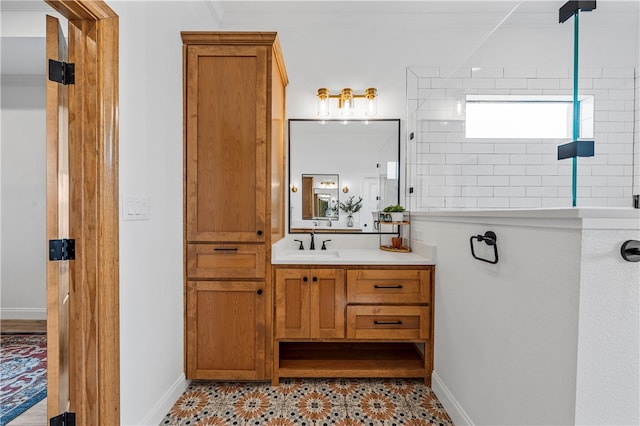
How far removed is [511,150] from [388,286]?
1251 millimetres

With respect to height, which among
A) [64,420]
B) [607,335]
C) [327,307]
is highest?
[607,335]

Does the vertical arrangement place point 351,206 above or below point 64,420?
above

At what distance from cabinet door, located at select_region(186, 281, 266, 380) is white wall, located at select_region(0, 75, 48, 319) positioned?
Answer: 2.26 m

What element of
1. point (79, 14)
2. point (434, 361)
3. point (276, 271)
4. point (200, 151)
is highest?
point (79, 14)

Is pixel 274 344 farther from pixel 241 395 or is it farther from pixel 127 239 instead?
pixel 127 239

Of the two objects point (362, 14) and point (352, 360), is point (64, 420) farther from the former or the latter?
point (362, 14)

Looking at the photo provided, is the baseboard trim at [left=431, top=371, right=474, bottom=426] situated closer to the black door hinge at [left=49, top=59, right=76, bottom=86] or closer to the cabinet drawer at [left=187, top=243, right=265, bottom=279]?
the cabinet drawer at [left=187, top=243, right=265, bottom=279]

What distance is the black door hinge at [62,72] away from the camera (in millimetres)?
1234

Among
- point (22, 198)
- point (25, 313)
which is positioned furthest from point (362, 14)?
point (25, 313)

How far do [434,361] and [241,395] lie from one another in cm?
127

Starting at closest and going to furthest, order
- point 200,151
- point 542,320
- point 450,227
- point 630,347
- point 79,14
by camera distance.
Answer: point 630,347
point 542,320
point 79,14
point 450,227
point 200,151

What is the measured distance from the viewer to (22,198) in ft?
9.90

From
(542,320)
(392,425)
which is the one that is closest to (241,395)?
(392,425)

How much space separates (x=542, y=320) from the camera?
1.04m
